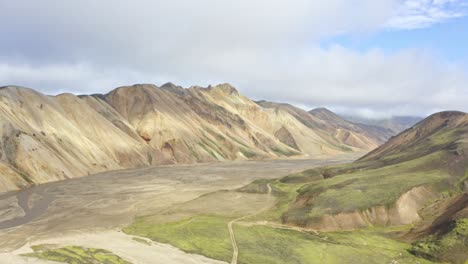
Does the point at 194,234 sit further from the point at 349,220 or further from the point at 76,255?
the point at 349,220

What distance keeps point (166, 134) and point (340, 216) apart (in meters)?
137

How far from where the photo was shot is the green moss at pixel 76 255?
4342 centimetres

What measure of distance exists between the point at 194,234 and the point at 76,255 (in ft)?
57.1

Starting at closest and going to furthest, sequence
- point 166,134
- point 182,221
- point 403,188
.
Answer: point 182,221 → point 403,188 → point 166,134

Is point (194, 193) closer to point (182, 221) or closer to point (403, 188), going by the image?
point (182, 221)

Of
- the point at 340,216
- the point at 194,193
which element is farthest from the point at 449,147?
the point at 194,193

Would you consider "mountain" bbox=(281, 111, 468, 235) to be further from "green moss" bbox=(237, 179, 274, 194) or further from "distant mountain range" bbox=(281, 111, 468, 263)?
"green moss" bbox=(237, 179, 274, 194)

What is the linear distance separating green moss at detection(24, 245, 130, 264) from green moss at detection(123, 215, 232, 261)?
9.26 metres

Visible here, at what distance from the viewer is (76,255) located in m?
45.2

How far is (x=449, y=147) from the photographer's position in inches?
3652

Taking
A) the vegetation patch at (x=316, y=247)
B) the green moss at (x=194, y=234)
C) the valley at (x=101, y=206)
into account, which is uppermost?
the valley at (x=101, y=206)

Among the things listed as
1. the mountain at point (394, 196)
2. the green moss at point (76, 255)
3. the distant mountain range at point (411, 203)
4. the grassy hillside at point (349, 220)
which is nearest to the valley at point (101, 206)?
the green moss at point (76, 255)

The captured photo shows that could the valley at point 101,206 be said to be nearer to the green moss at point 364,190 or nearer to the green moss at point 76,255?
the green moss at point 76,255

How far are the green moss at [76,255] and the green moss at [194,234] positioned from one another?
9264 millimetres
